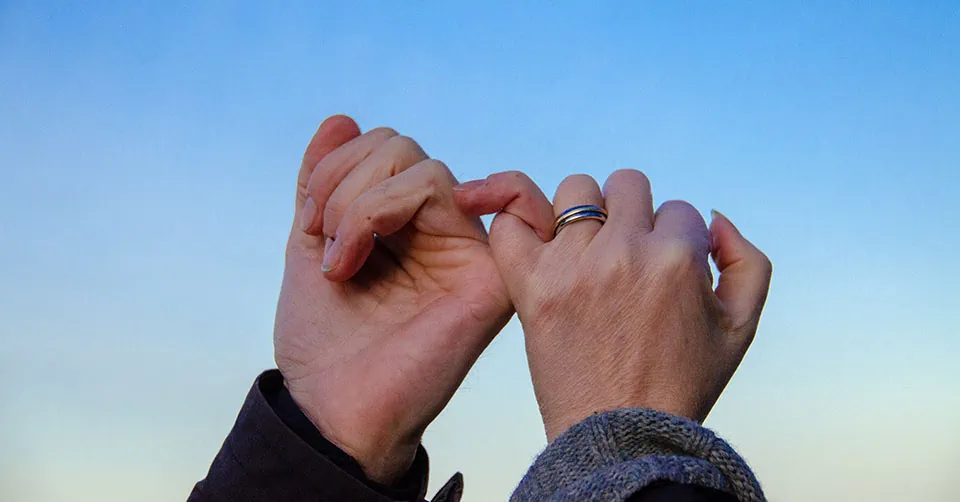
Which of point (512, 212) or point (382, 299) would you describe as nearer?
point (512, 212)

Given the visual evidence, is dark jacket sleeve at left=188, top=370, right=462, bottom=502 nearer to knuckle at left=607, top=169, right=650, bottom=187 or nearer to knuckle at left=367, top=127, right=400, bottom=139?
knuckle at left=367, top=127, right=400, bottom=139

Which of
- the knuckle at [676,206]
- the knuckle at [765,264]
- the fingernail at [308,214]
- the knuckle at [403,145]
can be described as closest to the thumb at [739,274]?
the knuckle at [765,264]

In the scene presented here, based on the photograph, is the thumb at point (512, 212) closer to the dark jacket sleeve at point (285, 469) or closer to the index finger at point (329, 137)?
the index finger at point (329, 137)

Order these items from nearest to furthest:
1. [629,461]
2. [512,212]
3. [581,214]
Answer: [629,461], [581,214], [512,212]

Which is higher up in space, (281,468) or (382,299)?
(382,299)

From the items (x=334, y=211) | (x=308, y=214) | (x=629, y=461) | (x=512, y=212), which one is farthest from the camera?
(x=308, y=214)

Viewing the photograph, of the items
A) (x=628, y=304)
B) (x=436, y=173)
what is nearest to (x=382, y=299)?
(x=436, y=173)

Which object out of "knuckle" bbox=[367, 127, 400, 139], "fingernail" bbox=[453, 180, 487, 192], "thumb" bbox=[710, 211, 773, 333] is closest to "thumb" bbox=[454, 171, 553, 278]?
"fingernail" bbox=[453, 180, 487, 192]

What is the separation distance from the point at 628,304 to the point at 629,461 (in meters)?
0.39

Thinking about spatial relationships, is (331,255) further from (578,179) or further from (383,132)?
(578,179)

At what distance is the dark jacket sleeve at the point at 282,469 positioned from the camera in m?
1.69

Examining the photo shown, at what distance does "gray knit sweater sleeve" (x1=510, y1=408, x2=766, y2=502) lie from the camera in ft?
3.50

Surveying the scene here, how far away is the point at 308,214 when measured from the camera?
76.5 inches

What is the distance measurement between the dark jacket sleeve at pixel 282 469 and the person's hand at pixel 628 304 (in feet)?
1.76
